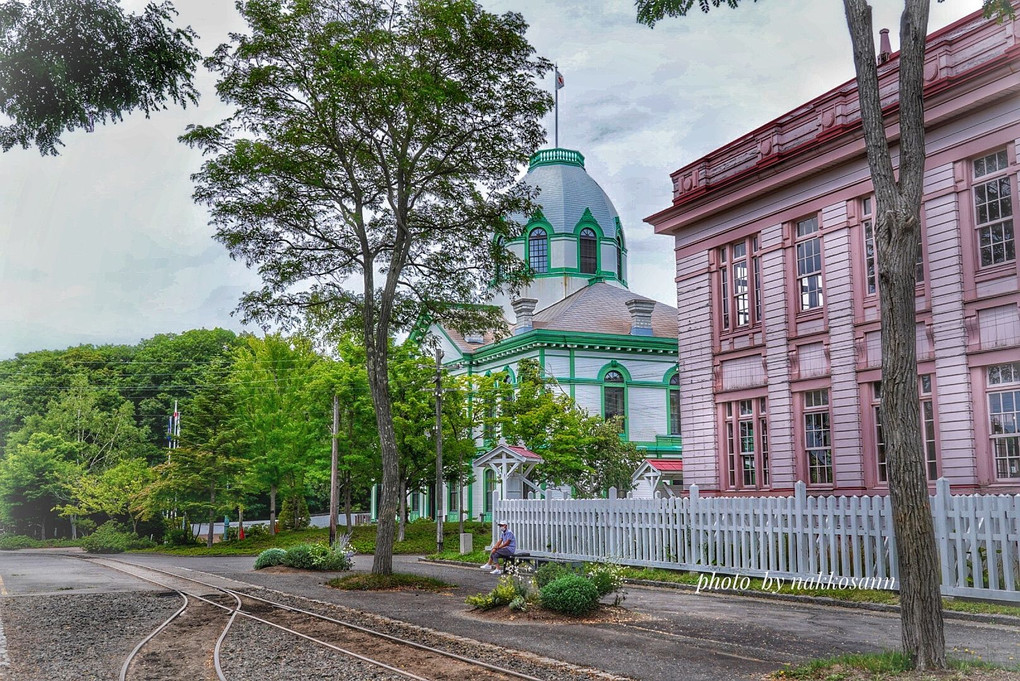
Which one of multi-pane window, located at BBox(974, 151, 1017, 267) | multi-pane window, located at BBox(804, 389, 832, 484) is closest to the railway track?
multi-pane window, located at BBox(804, 389, 832, 484)

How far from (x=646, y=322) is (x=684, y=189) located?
783 inches

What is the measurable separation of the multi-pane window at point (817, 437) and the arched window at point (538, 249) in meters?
30.7

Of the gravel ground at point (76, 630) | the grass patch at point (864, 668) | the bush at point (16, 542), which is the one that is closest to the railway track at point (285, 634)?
the gravel ground at point (76, 630)

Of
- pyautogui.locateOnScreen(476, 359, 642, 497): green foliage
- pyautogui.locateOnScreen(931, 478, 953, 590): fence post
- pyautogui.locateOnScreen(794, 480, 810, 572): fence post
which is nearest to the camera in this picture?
pyautogui.locateOnScreen(931, 478, 953, 590): fence post

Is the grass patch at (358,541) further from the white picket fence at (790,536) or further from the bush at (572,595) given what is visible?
the bush at (572,595)

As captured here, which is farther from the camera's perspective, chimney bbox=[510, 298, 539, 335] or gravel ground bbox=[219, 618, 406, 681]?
chimney bbox=[510, 298, 539, 335]

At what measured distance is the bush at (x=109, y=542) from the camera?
143ft

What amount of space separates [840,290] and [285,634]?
531 inches

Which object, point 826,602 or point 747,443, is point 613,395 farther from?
point 826,602

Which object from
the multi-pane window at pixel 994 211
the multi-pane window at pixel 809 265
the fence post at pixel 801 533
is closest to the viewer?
the fence post at pixel 801 533

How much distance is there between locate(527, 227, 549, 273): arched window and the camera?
166 ft

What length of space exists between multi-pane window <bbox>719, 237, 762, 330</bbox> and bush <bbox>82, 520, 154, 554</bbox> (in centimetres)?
3390

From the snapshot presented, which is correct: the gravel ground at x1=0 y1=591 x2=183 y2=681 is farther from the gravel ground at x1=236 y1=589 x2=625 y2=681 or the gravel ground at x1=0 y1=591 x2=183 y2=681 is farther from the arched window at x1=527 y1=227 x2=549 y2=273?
the arched window at x1=527 y1=227 x2=549 y2=273

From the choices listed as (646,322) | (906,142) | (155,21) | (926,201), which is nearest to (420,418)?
(646,322)
